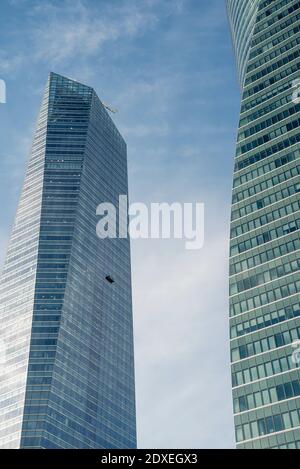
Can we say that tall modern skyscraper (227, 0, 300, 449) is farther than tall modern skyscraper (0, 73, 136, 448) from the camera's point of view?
No

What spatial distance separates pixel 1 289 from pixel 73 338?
32992 mm

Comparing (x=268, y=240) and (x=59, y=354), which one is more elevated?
(x=59, y=354)

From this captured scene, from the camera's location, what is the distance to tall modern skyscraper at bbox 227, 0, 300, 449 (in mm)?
97750

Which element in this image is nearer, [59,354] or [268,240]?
[268,240]

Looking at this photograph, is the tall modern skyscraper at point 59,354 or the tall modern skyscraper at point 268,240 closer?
the tall modern skyscraper at point 268,240

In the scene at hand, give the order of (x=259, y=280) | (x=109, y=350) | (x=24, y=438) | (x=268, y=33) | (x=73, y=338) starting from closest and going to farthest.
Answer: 1. (x=259, y=280)
2. (x=24, y=438)
3. (x=268, y=33)
4. (x=73, y=338)
5. (x=109, y=350)

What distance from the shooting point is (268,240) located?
12044cm

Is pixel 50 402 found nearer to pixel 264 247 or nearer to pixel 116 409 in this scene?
pixel 116 409

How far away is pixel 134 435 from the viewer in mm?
183000

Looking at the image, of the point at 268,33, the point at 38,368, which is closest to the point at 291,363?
the point at 38,368

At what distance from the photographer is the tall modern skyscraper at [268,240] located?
97.8 metres
